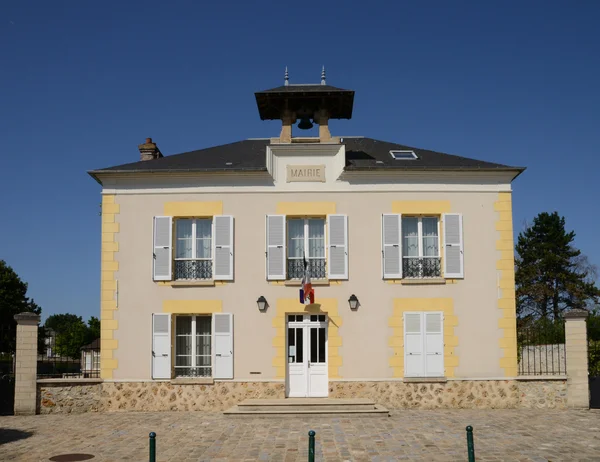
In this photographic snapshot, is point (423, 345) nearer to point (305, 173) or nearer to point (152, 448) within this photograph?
point (305, 173)

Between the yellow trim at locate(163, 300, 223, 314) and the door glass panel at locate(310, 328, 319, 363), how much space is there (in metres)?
2.24

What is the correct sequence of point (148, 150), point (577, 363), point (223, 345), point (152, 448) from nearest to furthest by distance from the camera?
point (152, 448) < point (577, 363) < point (223, 345) < point (148, 150)

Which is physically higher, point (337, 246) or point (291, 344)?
point (337, 246)

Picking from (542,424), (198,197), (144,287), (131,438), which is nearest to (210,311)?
(144,287)

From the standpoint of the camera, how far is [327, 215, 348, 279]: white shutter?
15414mm

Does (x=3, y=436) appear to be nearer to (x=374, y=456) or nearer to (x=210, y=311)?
(x=210, y=311)

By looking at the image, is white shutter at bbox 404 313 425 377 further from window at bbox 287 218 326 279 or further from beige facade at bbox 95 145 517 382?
window at bbox 287 218 326 279

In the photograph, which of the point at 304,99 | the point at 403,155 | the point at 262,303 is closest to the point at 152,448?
the point at 262,303

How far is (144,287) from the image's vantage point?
1549cm

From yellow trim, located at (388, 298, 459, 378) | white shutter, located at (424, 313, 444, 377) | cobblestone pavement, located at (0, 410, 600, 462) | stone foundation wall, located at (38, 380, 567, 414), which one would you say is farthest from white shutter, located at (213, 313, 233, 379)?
white shutter, located at (424, 313, 444, 377)

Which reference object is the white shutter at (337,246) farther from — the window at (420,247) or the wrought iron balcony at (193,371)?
the wrought iron balcony at (193,371)

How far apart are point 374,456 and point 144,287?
7770 mm

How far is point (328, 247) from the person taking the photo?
15.5m

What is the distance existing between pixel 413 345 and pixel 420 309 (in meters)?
0.86
